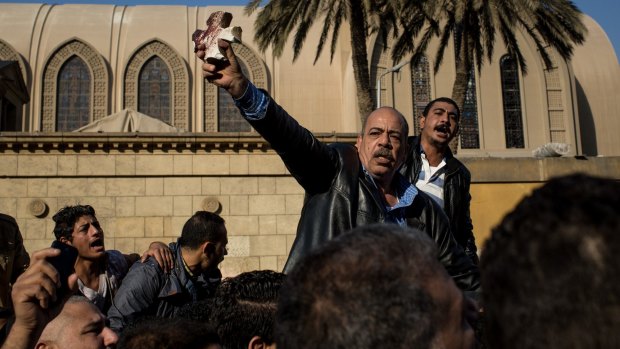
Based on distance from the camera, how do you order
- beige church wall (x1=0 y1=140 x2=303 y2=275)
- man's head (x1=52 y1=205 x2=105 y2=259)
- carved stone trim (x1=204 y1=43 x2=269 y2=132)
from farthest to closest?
carved stone trim (x1=204 y1=43 x2=269 y2=132)
beige church wall (x1=0 y1=140 x2=303 y2=275)
man's head (x1=52 y1=205 x2=105 y2=259)

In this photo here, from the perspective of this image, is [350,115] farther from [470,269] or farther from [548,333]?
[548,333]

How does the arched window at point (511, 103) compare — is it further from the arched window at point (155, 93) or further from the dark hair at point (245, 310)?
the dark hair at point (245, 310)

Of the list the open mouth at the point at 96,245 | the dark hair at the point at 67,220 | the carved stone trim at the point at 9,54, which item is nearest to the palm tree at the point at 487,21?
the dark hair at the point at 67,220

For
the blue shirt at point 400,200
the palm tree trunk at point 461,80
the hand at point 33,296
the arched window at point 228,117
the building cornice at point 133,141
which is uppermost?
the arched window at point 228,117

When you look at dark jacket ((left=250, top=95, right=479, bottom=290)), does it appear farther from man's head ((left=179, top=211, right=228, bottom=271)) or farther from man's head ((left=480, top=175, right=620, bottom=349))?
man's head ((left=480, top=175, right=620, bottom=349))

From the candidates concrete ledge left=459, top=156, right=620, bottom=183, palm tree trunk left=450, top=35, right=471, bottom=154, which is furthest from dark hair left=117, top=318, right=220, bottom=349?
palm tree trunk left=450, top=35, right=471, bottom=154

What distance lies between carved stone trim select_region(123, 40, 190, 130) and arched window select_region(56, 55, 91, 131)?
183cm

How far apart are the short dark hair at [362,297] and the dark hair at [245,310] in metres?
1.57

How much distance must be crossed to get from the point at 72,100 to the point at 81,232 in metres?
29.7

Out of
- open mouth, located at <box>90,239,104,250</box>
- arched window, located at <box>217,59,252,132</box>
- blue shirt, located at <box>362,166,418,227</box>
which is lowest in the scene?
open mouth, located at <box>90,239,104,250</box>

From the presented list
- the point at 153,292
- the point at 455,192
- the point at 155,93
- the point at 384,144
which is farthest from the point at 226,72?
the point at 155,93

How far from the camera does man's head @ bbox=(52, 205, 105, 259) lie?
5.55m

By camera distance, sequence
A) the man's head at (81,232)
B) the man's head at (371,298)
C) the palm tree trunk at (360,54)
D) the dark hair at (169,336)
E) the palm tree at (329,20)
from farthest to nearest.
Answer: the palm tree at (329,20), the palm tree trunk at (360,54), the man's head at (81,232), the dark hair at (169,336), the man's head at (371,298)

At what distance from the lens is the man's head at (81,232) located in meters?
5.55
